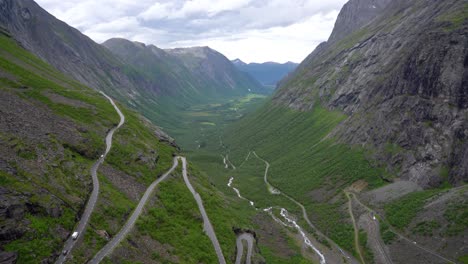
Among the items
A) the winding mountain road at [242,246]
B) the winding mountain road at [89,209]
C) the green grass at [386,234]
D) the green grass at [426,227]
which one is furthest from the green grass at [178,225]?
the green grass at [426,227]

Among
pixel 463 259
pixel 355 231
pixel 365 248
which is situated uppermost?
pixel 463 259

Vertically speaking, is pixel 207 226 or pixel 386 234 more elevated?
pixel 207 226

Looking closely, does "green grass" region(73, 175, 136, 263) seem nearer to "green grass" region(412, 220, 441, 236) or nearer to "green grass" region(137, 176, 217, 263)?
"green grass" region(137, 176, 217, 263)

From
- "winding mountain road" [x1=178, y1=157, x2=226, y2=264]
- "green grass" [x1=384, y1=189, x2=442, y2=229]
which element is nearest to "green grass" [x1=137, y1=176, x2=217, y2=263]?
"winding mountain road" [x1=178, y1=157, x2=226, y2=264]

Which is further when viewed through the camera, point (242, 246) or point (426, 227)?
point (426, 227)

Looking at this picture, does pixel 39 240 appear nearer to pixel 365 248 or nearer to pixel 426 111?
pixel 365 248

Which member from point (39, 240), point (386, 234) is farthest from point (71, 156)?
point (386, 234)
